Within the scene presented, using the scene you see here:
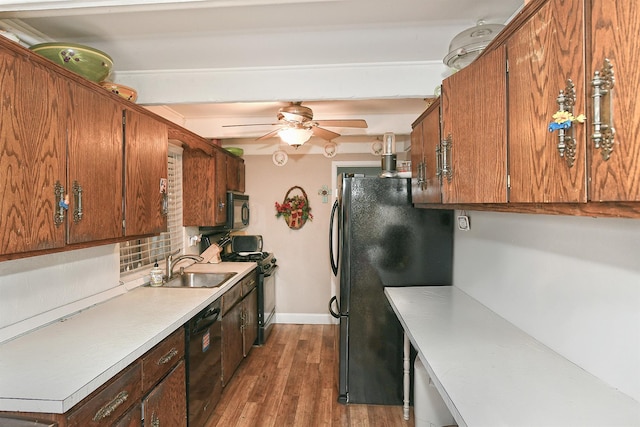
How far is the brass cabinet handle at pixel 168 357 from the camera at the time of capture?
69.2 inches

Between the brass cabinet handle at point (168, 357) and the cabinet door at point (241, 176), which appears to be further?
the cabinet door at point (241, 176)

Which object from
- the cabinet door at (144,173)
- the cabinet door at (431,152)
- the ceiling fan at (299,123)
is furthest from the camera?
the ceiling fan at (299,123)

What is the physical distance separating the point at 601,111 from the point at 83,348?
191cm

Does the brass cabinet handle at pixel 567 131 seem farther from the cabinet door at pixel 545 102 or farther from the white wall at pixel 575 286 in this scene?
the white wall at pixel 575 286

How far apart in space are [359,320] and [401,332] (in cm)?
32

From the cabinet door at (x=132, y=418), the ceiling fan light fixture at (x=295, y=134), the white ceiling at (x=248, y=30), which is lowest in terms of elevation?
the cabinet door at (x=132, y=418)

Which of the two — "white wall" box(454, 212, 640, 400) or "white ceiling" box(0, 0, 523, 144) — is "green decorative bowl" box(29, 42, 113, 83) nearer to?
"white ceiling" box(0, 0, 523, 144)

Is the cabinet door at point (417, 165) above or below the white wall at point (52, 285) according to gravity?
above

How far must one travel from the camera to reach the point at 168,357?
1.84m

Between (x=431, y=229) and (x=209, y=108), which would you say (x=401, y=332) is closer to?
(x=431, y=229)

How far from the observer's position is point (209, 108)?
11.3 feet

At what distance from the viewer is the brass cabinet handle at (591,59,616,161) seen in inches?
30.0

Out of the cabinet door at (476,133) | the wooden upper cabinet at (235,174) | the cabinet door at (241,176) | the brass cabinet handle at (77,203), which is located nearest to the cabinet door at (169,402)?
the brass cabinet handle at (77,203)

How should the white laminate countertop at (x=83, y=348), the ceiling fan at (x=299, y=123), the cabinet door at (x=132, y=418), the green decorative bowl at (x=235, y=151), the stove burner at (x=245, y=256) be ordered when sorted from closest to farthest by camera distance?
1. the white laminate countertop at (x=83, y=348)
2. the cabinet door at (x=132, y=418)
3. the ceiling fan at (x=299, y=123)
4. the stove burner at (x=245, y=256)
5. the green decorative bowl at (x=235, y=151)
